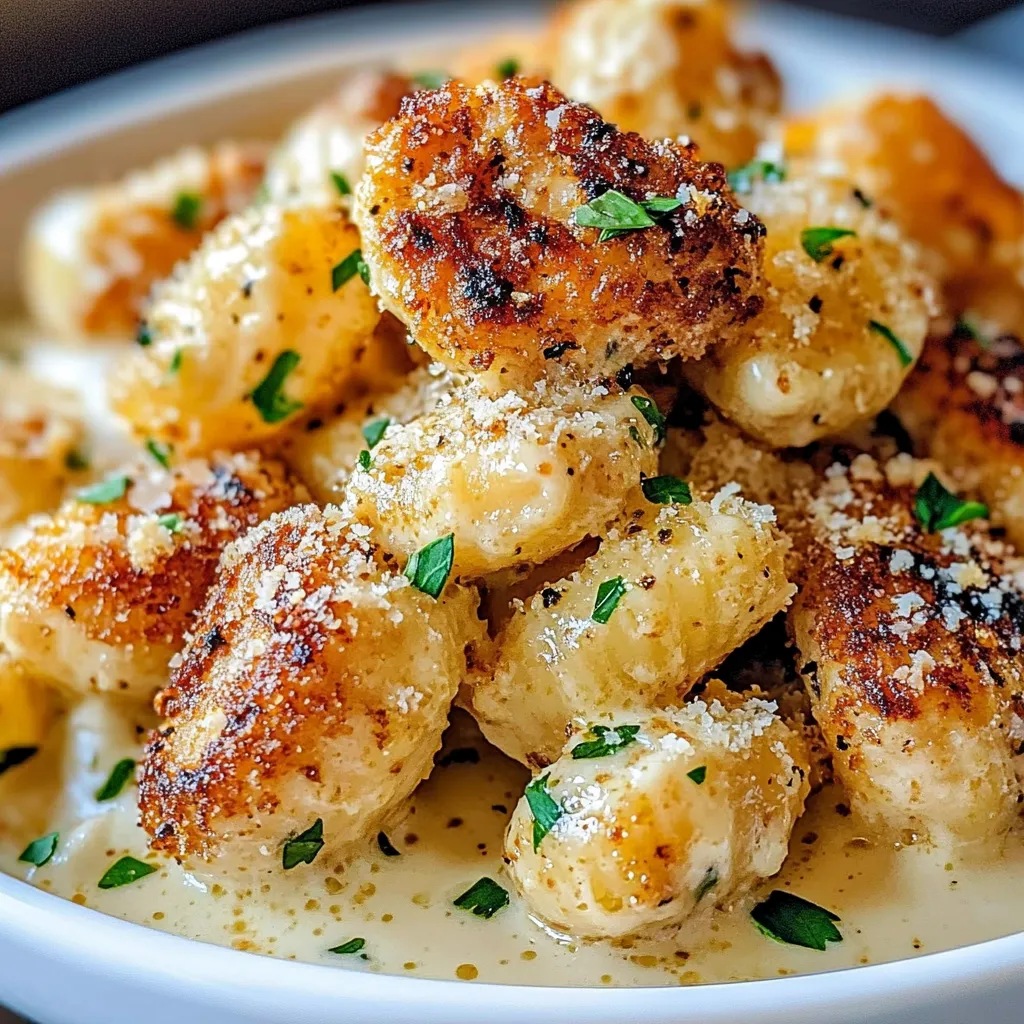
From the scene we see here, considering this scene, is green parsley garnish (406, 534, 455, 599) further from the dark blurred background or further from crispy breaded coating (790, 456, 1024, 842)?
the dark blurred background

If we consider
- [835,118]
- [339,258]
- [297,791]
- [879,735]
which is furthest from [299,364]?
[835,118]

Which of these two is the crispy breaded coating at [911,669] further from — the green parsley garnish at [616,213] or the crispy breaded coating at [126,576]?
the crispy breaded coating at [126,576]

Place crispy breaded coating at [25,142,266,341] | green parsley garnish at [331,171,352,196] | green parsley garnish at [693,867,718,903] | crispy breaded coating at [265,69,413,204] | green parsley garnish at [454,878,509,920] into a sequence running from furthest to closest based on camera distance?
crispy breaded coating at [25,142,266,341]
crispy breaded coating at [265,69,413,204]
green parsley garnish at [331,171,352,196]
green parsley garnish at [454,878,509,920]
green parsley garnish at [693,867,718,903]

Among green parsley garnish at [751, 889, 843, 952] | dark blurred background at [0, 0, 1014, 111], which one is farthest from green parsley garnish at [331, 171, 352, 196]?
dark blurred background at [0, 0, 1014, 111]

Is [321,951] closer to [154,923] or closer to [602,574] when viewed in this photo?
[154,923]

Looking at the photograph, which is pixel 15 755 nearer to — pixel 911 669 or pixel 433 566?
pixel 433 566
